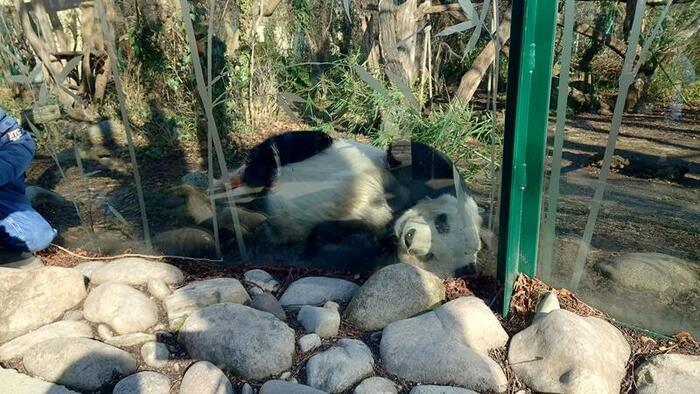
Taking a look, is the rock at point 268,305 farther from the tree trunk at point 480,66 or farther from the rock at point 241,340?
the tree trunk at point 480,66

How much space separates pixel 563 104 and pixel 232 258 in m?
2.17

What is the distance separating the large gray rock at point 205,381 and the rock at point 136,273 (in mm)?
964

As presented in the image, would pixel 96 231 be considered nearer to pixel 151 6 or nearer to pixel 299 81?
pixel 151 6

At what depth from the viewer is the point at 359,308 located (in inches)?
113

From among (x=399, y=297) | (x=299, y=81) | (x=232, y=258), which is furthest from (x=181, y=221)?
(x=399, y=297)

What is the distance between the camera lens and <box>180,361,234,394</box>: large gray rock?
2379 mm

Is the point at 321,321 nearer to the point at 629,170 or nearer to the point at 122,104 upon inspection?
the point at 629,170

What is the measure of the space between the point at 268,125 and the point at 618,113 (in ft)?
6.14

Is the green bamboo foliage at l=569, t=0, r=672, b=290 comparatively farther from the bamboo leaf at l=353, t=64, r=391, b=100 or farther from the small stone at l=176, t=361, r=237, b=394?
the small stone at l=176, t=361, r=237, b=394

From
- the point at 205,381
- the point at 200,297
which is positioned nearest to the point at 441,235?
the point at 200,297

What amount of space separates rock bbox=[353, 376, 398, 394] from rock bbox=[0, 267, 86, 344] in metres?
1.75

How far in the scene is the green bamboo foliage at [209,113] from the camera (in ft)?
10.4

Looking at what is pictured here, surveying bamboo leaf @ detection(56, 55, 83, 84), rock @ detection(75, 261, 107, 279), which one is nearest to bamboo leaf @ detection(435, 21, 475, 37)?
bamboo leaf @ detection(56, 55, 83, 84)

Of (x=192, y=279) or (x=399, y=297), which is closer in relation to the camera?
(x=399, y=297)
